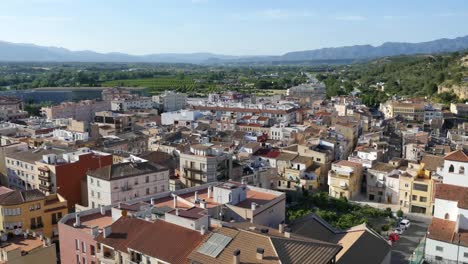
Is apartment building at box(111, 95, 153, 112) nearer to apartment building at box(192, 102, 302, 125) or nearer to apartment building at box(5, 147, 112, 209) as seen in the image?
apartment building at box(192, 102, 302, 125)

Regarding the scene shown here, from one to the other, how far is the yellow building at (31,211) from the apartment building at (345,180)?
21867 mm

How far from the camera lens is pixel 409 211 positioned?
3525cm

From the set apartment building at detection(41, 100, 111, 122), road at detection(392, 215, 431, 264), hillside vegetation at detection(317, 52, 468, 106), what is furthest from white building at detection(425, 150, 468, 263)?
hillside vegetation at detection(317, 52, 468, 106)

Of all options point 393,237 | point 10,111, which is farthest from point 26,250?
point 10,111

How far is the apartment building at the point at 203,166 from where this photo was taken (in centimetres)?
3378

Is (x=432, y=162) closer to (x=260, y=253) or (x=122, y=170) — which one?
(x=122, y=170)

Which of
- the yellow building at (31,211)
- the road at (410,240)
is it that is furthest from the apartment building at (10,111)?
the road at (410,240)

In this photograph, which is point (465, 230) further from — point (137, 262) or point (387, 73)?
point (387, 73)

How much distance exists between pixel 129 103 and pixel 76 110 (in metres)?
10.3

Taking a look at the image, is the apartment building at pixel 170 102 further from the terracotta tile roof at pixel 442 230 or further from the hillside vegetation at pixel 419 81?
the terracotta tile roof at pixel 442 230

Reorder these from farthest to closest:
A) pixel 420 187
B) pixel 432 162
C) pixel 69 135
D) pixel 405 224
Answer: pixel 69 135
pixel 432 162
pixel 420 187
pixel 405 224

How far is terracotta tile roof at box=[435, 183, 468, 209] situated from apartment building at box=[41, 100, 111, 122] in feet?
209

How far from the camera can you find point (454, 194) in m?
23.8


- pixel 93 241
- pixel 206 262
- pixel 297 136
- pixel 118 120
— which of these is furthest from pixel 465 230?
pixel 118 120
